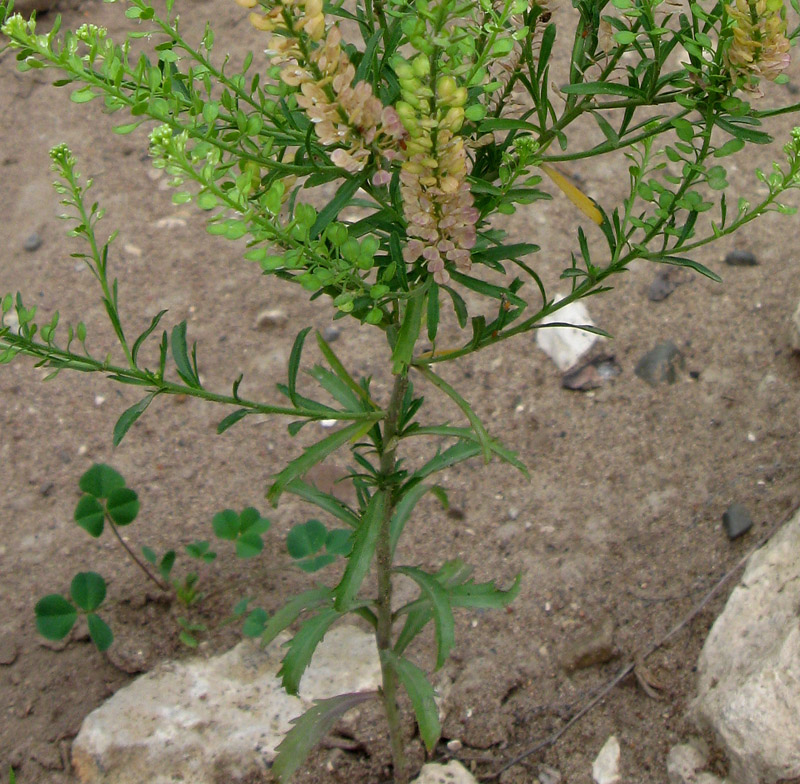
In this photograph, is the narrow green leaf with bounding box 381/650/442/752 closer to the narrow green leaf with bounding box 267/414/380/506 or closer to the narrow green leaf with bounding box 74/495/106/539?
the narrow green leaf with bounding box 267/414/380/506

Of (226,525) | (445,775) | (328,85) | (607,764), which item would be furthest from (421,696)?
(328,85)

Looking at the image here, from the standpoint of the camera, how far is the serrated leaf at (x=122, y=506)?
2.46 meters

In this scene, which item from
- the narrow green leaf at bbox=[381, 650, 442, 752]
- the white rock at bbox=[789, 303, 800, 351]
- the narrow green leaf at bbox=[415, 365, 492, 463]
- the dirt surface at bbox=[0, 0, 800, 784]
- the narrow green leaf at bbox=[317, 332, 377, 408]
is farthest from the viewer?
the white rock at bbox=[789, 303, 800, 351]

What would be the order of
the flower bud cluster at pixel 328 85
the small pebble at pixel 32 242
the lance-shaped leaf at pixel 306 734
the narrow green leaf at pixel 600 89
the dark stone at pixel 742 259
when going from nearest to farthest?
the flower bud cluster at pixel 328 85 < the narrow green leaf at pixel 600 89 < the lance-shaped leaf at pixel 306 734 < the dark stone at pixel 742 259 < the small pebble at pixel 32 242

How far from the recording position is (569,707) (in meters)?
2.30

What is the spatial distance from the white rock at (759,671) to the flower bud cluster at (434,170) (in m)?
1.19

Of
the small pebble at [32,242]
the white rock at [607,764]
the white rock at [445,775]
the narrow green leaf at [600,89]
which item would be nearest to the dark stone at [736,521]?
the white rock at [607,764]

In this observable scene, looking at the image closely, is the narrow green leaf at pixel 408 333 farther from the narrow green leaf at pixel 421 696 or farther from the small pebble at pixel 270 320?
the small pebble at pixel 270 320

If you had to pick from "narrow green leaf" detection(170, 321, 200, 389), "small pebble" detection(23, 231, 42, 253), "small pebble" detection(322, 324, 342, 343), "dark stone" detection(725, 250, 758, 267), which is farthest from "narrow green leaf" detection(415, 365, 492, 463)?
"small pebble" detection(23, 231, 42, 253)

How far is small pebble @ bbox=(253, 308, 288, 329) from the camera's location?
10.5 ft

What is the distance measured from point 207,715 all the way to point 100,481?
0.69 metres

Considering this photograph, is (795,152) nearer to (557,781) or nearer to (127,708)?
(557,781)

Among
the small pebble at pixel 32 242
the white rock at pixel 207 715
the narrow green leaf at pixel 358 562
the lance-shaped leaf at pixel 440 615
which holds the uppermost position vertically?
the narrow green leaf at pixel 358 562

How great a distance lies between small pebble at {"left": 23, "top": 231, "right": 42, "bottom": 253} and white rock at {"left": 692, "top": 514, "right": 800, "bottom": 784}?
2700 mm
